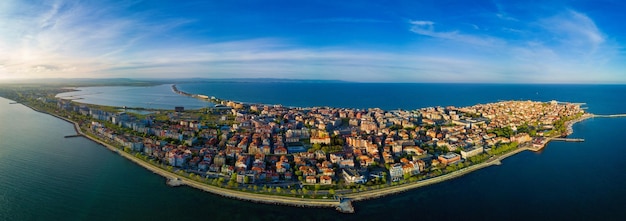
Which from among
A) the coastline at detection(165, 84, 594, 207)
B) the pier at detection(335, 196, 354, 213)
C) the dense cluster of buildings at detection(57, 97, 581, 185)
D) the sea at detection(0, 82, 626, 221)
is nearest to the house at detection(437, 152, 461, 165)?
the dense cluster of buildings at detection(57, 97, 581, 185)

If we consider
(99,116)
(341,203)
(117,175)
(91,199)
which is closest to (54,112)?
(99,116)

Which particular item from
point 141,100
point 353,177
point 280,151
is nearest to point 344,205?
point 353,177

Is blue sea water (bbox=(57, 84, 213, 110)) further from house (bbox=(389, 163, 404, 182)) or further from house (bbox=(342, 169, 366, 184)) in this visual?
house (bbox=(389, 163, 404, 182))

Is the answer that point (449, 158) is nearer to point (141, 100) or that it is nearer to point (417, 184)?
point (417, 184)

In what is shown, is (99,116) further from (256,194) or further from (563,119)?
(563,119)

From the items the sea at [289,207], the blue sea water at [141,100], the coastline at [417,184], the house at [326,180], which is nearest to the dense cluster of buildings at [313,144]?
the house at [326,180]

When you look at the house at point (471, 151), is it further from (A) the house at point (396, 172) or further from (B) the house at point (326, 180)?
(B) the house at point (326, 180)

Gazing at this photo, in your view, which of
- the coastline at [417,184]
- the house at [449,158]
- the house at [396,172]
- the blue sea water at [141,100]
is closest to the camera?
the coastline at [417,184]
